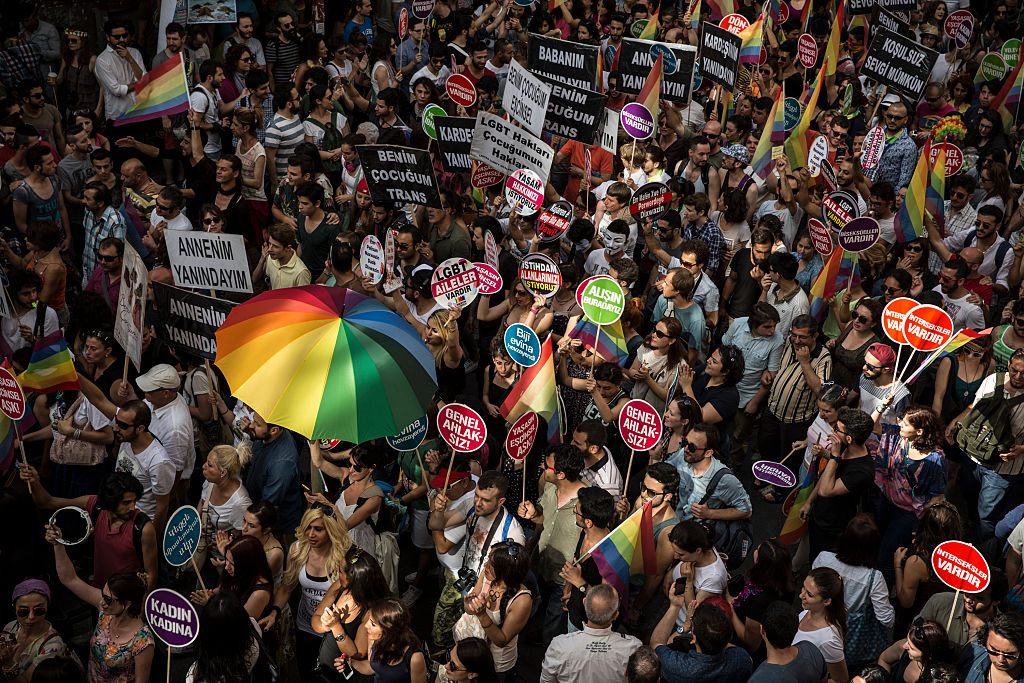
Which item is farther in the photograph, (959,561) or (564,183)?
(564,183)

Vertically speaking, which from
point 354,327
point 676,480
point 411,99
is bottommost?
point 411,99

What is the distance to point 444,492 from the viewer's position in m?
7.06

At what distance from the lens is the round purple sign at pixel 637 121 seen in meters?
11.2

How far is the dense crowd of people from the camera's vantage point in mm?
6047

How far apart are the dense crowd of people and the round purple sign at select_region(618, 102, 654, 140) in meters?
0.32

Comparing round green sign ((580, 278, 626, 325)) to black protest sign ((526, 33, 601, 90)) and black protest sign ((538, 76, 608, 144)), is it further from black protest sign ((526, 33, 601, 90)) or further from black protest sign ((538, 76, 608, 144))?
black protest sign ((526, 33, 601, 90))

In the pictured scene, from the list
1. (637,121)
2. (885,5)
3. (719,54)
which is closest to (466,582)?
(637,121)

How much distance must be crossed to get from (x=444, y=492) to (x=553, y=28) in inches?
440

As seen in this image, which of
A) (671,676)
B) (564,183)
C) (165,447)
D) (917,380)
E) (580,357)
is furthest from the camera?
(564,183)

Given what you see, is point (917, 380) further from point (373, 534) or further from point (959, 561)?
point (373, 534)

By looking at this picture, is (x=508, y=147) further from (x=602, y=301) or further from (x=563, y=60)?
(x=602, y=301)

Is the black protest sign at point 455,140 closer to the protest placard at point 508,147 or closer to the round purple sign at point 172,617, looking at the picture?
the protest placard at point 508,147

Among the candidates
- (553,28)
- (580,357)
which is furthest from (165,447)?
(553,28)

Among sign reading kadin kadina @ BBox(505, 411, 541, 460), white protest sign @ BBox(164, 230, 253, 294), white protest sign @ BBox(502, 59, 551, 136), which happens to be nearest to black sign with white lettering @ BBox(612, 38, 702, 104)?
white protest sign @ BBox(502, 59, 551, 136)
